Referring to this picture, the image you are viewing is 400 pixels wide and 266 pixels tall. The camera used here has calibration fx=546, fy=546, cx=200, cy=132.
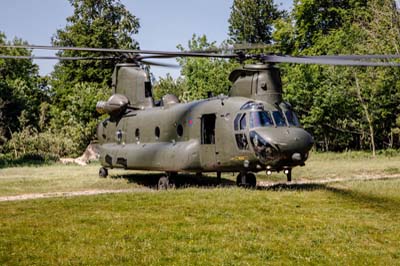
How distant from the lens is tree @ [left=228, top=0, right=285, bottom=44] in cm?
7100

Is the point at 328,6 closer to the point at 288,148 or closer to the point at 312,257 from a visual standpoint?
the point at 288,148

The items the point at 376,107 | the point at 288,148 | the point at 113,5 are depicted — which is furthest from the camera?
the point at 113,5

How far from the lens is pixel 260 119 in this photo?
16219 mm

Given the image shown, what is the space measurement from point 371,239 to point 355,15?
45044 mm

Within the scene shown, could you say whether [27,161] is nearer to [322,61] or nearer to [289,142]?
[289,142]

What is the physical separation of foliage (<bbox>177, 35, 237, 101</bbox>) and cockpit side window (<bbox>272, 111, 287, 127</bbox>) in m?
34.4

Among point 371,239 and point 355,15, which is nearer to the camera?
point 371,239

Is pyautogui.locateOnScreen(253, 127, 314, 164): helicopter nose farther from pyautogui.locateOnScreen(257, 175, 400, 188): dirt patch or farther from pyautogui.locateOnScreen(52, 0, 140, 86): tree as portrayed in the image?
pyautogui.locateOnScreen(52, 0, 140, 86): tree

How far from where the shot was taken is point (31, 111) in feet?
214

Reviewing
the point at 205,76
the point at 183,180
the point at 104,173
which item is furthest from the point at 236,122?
the point at 205,76

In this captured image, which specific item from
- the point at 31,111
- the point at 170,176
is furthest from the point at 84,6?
the point at 170,176

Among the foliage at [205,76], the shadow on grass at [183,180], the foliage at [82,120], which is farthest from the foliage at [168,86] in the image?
the shadow on grass at [183,180]

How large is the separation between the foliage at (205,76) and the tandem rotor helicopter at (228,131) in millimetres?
29585

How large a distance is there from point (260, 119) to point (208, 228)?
A: 6526 mm
